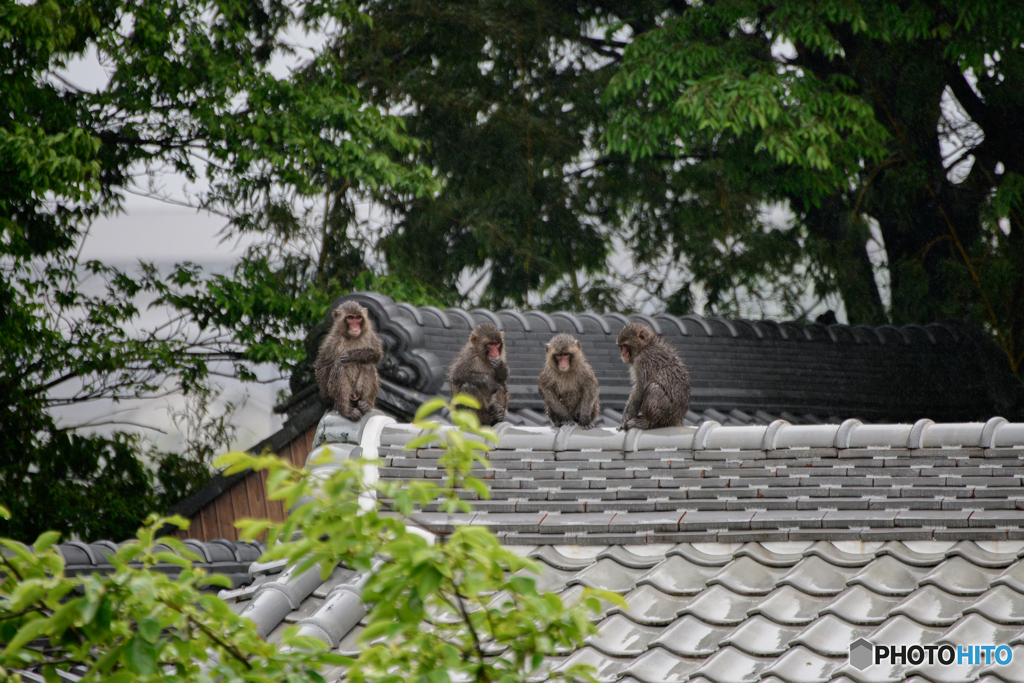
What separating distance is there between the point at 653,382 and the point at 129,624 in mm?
3431

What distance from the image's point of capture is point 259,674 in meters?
1.71

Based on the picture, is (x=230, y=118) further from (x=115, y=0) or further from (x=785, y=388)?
(x=785, y=388)

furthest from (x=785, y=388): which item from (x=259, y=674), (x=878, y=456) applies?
(x=259, y=674)

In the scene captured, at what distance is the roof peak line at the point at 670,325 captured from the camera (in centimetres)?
726

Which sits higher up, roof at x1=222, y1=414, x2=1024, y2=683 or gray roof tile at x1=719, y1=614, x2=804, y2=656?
roof at x1=222, y1=414, x2=1024, y2=683

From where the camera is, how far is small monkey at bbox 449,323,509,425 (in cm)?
564

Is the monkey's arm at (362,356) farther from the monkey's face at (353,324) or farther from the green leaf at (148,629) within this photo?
the green leaf at (148,629)

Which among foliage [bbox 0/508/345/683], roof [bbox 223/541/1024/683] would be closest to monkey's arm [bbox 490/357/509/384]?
roof [bbox 223/541/1024/683]

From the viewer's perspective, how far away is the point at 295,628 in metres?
1.73
